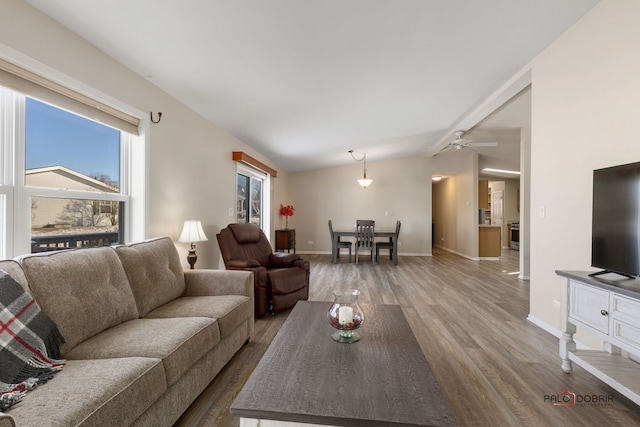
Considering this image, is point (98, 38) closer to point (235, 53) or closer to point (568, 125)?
point (235, 53)

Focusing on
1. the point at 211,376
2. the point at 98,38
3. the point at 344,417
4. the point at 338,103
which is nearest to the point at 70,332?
the point at 211,376

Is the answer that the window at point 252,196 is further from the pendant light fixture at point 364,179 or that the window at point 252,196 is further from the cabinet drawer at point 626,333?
the cabinet drawer at point 626,333

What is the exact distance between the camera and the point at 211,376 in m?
1.84

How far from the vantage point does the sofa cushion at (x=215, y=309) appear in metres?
1.97

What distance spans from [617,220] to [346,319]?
1.81 m

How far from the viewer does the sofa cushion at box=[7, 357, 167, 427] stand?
3.12ft

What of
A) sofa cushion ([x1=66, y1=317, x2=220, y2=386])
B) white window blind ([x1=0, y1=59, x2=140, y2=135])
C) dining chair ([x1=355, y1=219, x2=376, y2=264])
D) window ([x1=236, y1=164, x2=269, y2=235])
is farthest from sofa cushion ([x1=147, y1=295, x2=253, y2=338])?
dining chair ([x1=355, y1=219, x2=376, y2=264])

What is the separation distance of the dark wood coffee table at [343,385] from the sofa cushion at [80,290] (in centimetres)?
100

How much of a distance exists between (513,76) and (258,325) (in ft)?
13.0

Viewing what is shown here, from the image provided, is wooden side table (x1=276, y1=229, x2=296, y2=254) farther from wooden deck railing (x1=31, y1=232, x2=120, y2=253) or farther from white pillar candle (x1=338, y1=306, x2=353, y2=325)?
white pillar candle (x1=338, y1=306, x2=353, y2=325)

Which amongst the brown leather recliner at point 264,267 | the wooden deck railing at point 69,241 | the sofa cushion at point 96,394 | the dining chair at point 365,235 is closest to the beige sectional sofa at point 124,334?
the sofa cushion at point 96,394

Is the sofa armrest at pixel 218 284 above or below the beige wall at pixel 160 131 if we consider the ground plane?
below

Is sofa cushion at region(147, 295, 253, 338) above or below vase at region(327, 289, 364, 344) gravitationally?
below

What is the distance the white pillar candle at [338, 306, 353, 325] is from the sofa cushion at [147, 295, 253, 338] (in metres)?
0.86
